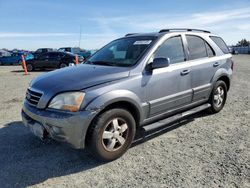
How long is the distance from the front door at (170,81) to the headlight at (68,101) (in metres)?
1.13

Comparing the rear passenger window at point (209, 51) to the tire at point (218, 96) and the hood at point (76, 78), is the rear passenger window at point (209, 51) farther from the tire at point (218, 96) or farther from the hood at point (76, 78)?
the hood at point (76, 78)

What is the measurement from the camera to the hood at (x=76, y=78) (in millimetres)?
3441

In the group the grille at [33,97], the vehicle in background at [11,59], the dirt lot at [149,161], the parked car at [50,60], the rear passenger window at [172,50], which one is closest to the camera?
the dirt lot at [149,161]

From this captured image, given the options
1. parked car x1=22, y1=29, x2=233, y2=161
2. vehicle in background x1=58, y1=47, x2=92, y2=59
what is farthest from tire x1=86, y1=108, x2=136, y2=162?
vehicle in background x1=58, y1=47, x2=92, y2=59

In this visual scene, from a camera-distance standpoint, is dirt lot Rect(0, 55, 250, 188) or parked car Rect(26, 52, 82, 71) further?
parked car Rect(26, 52, 82, 71)

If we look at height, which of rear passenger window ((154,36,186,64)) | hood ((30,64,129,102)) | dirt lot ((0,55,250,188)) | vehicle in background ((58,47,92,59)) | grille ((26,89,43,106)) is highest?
vehicle in background ((58,47,92,59))

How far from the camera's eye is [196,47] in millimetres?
5125

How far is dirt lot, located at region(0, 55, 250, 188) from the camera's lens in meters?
3.20

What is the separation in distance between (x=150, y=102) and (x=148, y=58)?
0.70m

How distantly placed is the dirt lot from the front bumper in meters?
0.48

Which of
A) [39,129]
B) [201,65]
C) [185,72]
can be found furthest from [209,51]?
[39,129]

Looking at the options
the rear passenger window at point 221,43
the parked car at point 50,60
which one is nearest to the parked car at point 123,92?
the rear passenger window at point 221,43

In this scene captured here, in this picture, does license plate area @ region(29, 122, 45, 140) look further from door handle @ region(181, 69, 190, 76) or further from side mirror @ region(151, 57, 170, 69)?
door handle @ region(181, 69, 190, 76)

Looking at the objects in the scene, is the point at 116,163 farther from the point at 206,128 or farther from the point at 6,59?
the point at 6,59
